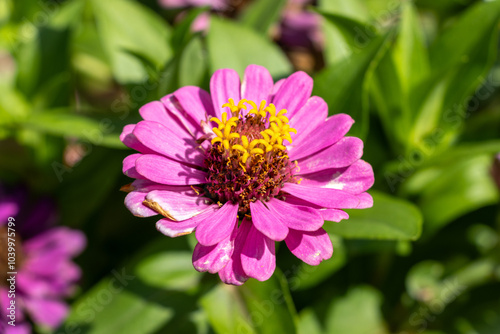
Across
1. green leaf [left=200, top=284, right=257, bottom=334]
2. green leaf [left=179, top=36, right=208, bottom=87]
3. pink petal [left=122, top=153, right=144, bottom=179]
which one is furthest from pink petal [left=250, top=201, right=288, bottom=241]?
green leaf [left=179, top=36, right=208, bottom=87]

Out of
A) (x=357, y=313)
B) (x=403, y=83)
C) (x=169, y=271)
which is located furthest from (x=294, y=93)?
(x=357, y=313)

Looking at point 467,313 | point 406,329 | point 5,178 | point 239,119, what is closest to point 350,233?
point 239,119

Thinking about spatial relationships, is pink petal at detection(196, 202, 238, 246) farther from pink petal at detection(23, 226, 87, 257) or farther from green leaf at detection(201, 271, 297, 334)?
pink petal at detection(23, 226, 87, 257)

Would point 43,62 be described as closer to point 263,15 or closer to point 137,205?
point 263,15

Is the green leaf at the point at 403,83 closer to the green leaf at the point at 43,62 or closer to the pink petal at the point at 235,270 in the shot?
the pink petal at the point at 235,270

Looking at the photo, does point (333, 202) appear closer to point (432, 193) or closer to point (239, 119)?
point (239, 119)

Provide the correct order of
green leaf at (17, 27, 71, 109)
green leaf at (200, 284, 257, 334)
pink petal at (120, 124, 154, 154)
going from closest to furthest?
pink petal at (120, 124, 154, 154) < green leaf at (200, 284, 257, 334) < green leaf at (17, 27, 71, 109)
